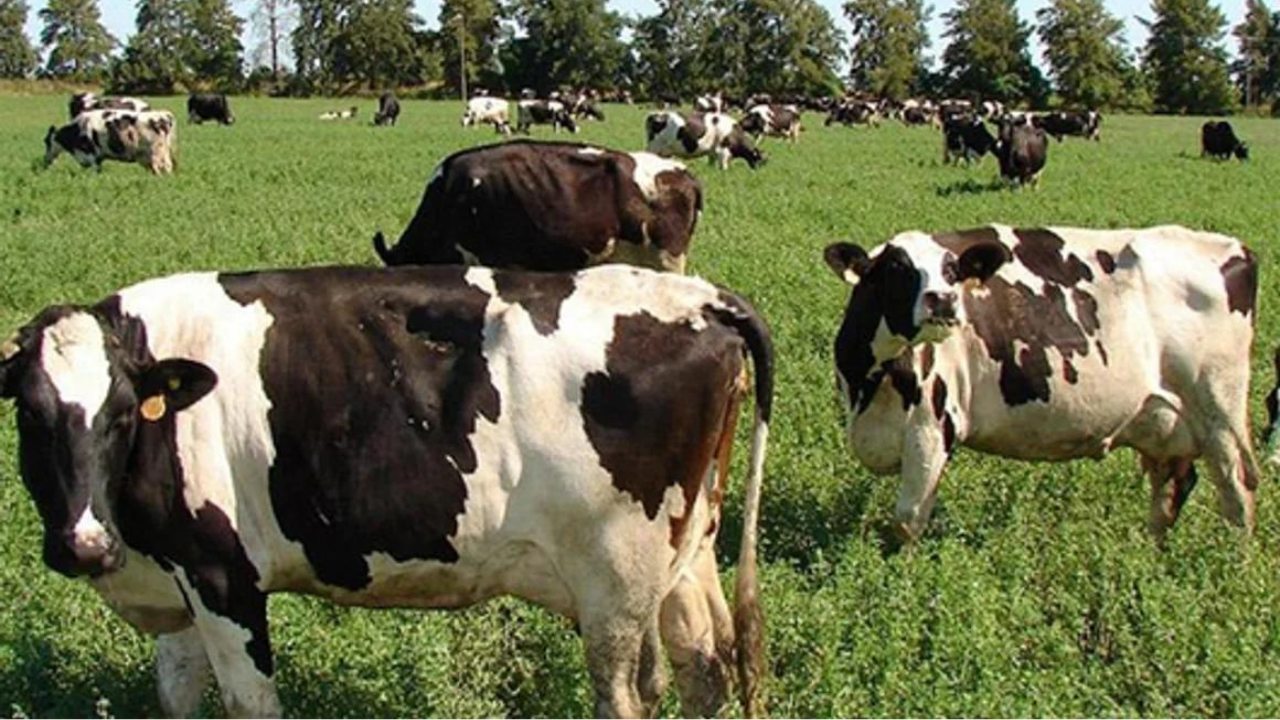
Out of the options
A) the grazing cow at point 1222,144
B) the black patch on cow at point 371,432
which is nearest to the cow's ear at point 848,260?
the black patch on cow at point 371,432

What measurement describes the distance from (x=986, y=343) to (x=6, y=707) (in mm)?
5201

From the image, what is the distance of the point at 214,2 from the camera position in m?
121

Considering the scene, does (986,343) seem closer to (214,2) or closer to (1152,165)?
(1152,165)

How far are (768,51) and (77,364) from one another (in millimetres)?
109356

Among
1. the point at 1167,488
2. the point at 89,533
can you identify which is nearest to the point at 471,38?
the point at 1167,488

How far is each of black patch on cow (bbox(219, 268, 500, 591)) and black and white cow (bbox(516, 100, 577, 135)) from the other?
48.2 metres

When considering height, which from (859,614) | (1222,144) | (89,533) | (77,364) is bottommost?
(859,614)

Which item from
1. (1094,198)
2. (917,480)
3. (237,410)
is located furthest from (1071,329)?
(1094,198)

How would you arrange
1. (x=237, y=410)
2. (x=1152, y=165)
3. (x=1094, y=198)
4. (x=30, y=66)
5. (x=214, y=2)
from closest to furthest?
(x=237, y=410) < (x=1094, y=198) < (x=1152, y=165) < (x=214, y=2) < (x=30, y=66)

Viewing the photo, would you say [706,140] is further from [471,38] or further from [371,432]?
[471,38]

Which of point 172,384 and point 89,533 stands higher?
point 172,384

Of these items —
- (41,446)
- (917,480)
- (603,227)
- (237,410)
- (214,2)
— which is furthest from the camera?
(214,2)

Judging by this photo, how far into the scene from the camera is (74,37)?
14050 cm

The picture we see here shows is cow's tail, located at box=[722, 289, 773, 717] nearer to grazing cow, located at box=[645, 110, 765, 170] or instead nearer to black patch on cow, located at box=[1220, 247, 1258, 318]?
black patch on cow, located at box=[1220, 247, 1258, 318]
